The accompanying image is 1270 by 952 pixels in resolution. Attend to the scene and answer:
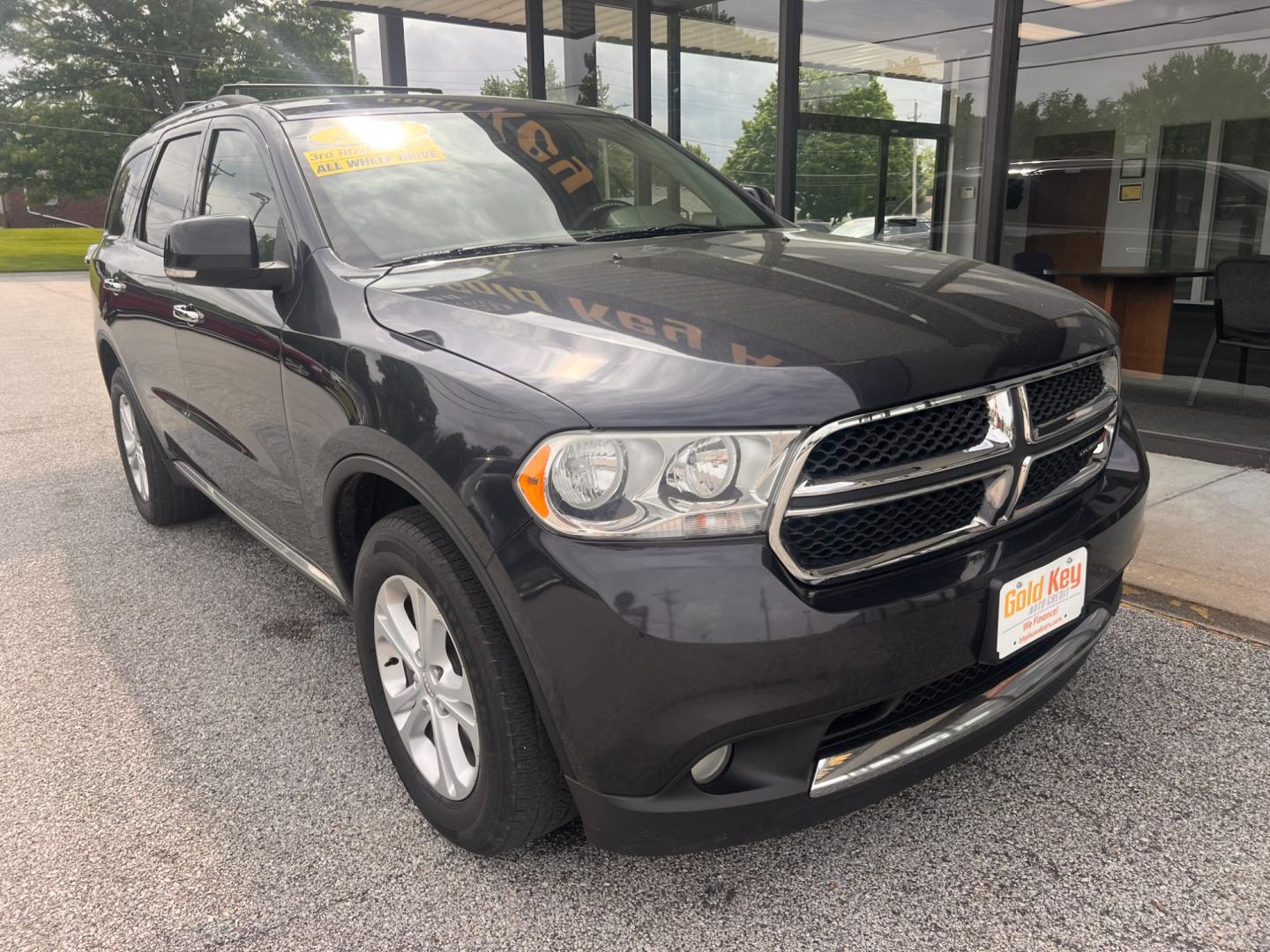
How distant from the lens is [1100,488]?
2279 millimetres

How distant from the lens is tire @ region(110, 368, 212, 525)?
14.4 feet

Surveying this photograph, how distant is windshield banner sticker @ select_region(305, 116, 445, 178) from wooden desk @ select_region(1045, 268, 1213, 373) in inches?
230

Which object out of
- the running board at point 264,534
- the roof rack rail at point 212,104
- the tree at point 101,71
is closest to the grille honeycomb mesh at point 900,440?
the running board at point 264,534

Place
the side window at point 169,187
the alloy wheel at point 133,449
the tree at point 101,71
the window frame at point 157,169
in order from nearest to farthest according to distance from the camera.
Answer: the window frame at point 157,169 → the side window at point 169,187 → the alloy wheel at point 133,449 → the tree at point 101,71

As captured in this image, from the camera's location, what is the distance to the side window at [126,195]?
14.3 feet

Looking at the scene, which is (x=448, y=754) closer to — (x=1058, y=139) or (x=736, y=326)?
(x=736, y=326)

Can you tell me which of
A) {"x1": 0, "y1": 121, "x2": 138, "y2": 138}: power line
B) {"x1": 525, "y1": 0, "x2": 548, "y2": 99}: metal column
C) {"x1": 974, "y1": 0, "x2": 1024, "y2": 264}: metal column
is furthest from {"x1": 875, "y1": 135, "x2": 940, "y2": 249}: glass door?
{"x1": 0, "y1": 121, "x2": 138, "y2": 138}: power line

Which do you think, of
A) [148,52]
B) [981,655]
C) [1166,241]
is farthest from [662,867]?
[148,52]

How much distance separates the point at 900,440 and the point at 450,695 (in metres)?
1.10

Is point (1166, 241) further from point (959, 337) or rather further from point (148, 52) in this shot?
point (148, 52)

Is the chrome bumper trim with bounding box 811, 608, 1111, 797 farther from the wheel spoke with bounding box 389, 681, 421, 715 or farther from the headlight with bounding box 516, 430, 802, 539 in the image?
the wheel spoke with bounding box 389, 681, 421, 715

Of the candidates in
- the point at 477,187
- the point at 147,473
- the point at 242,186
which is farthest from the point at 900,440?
the point at 147,473

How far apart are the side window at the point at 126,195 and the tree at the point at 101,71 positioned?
3618 centimetres

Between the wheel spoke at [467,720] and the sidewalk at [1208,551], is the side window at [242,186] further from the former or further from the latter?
the sidewalk at [1208,551]
